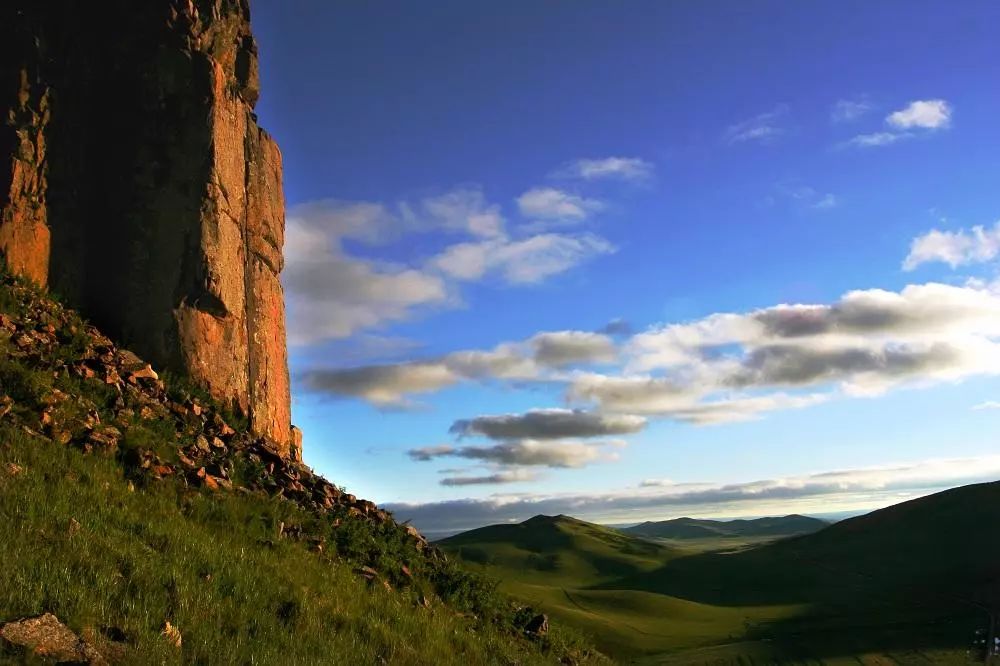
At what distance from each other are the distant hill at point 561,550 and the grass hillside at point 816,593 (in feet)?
3.53

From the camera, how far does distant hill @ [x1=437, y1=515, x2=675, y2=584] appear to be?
5251 inches

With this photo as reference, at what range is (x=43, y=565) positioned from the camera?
912 cm

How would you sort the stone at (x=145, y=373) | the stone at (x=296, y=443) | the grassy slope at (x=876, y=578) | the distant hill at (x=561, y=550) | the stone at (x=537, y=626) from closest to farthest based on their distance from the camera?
1. the stone at (x=145, y=373)
2. the stone at (x=537, y=626)
3. the stone at (x=296, y=443)
4. the grassy slope at (x=876, y=578)
5. the distant hill at (x=561, y=550)

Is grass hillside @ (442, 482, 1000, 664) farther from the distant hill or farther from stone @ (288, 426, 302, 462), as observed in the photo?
stone @ (288, 426, 302, 462)

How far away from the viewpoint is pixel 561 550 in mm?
150250

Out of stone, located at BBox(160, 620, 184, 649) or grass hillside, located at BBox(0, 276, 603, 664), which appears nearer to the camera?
stone, located at BBox(160, 620, 184, 649)

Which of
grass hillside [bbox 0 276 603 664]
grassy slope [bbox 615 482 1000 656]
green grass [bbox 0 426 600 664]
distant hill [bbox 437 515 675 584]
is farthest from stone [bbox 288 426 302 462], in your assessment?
distant hill [bbox 437 515 675 584]

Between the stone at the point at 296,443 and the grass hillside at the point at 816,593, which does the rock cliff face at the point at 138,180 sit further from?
the grass hillside at the point at 816,593

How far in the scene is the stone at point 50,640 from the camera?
740 centimetres

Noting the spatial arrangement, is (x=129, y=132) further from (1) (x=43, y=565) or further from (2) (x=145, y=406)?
(1) (x=43, y=565)

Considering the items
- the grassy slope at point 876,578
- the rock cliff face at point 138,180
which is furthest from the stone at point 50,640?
the grassy slope at point 876,578

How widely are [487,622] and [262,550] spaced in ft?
23.8

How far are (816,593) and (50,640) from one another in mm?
94523

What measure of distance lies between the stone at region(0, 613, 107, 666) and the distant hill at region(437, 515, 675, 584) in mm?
113350
